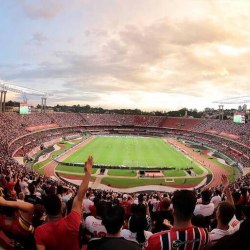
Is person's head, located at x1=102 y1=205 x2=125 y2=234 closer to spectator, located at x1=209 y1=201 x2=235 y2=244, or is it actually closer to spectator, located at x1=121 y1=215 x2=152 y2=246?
spectator, located at x1=121 y1=215 x2=152 y2=246

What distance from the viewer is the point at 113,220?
14.2ft

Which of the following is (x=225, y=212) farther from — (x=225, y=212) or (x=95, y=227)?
(x=95, y=227)

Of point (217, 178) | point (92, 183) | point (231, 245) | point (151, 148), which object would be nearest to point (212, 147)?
point (151, 148)

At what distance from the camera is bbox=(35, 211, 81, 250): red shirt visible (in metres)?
4.48

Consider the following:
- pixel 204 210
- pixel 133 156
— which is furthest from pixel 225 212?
pixel 133 156

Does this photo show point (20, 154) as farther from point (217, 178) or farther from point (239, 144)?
point (239, 144)

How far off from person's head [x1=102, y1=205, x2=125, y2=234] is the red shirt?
1.49ft

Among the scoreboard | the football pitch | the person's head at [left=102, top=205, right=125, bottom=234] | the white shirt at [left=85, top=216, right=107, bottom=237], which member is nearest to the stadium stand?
the person's head at [left=102, top=205, right=125, bottom=234]

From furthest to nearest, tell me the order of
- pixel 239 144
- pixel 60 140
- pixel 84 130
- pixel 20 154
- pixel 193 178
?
pixel 84 130, pixel 60 140, pixel 239 144, pixel 20 154, pixel 193 178

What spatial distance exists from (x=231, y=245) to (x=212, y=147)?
7840 centimetres

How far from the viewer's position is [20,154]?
2314 inches

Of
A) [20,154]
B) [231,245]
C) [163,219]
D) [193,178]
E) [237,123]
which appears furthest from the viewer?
[237,123]

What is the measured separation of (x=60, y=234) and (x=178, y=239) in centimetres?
154

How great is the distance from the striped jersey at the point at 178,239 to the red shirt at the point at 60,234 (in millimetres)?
Result: 996
